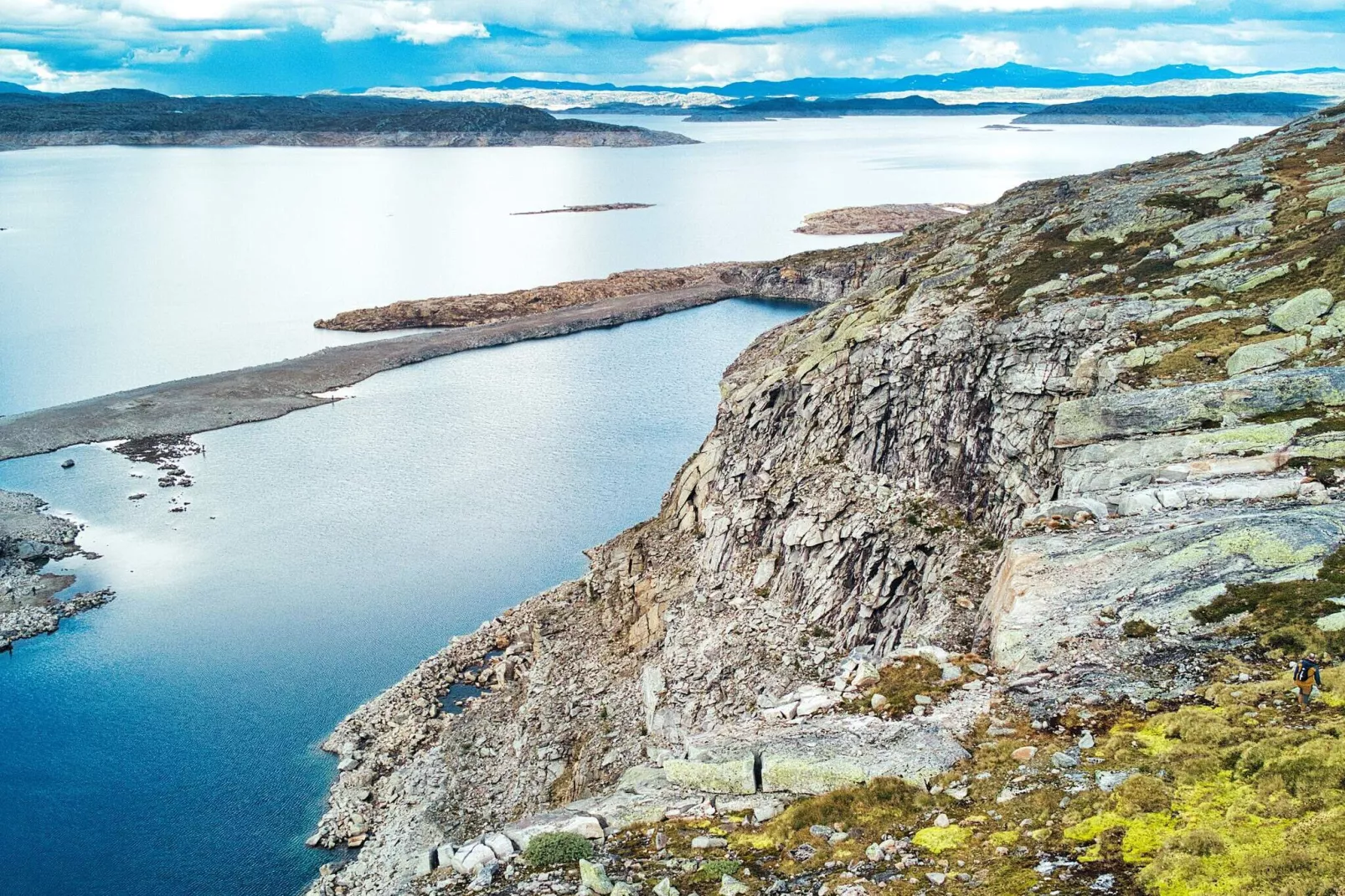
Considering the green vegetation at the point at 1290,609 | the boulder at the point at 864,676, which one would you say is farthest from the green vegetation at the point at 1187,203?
the boulder at the point at 864,676

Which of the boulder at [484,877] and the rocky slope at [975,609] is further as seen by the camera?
the boulder at [484,877]

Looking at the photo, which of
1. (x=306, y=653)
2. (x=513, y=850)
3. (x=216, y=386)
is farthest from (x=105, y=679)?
(x=216, y=386)

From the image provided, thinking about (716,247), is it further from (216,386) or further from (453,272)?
(216,386)

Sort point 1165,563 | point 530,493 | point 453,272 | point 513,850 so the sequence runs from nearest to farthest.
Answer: point 513,850
point 1165,563
point 530,493
point 453,272

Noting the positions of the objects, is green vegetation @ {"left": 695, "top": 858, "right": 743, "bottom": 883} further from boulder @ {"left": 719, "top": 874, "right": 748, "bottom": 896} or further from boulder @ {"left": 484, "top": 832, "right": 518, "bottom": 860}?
boulder @ {"left": 484, "top": 832, "right": 518, "bottom": 860}

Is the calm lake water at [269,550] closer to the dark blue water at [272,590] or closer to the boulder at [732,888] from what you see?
the dark blue water at [272,590]
